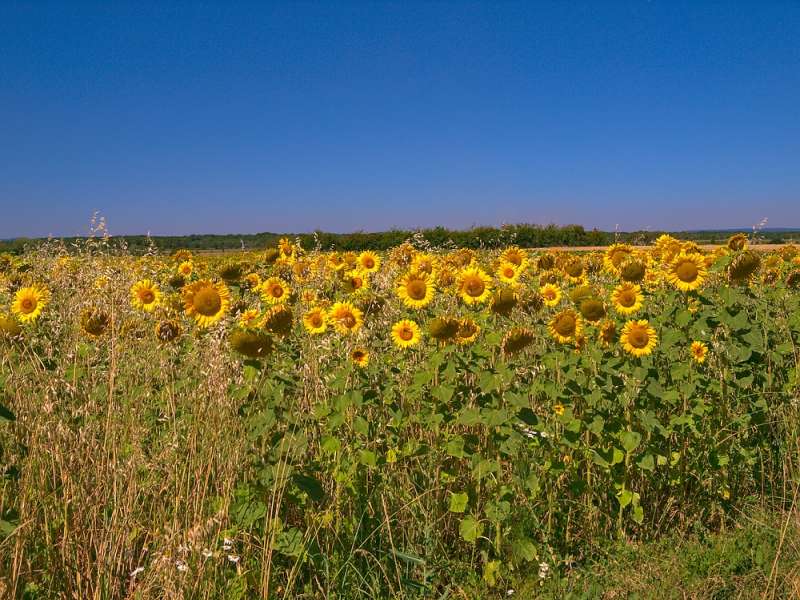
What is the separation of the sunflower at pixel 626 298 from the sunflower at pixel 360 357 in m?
1.64

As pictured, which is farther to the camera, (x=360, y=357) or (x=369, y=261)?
(x=369, y=261)

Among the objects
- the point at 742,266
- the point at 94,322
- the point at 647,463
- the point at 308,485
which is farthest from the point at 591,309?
the point at 94,322

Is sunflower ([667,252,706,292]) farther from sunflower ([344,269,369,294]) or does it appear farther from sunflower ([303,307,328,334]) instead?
sunflower ([303,307,328,334])

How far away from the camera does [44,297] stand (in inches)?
160

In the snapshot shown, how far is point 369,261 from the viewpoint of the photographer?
5082 mm

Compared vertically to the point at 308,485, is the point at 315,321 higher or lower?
higher

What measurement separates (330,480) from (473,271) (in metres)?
1.46

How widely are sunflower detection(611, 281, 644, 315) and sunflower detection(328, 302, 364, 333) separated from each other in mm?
1642

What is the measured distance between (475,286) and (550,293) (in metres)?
1.07

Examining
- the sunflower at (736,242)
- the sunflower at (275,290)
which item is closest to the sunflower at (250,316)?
the sunflower at (275,290)

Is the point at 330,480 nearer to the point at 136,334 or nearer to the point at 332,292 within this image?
the point at 136,334

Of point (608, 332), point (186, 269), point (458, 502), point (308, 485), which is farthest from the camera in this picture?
point (186, 269)

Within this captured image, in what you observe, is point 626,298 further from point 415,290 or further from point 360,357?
point 360,357

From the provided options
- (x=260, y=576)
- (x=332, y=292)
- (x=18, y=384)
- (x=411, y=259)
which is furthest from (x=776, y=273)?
(x=18, y=384)
